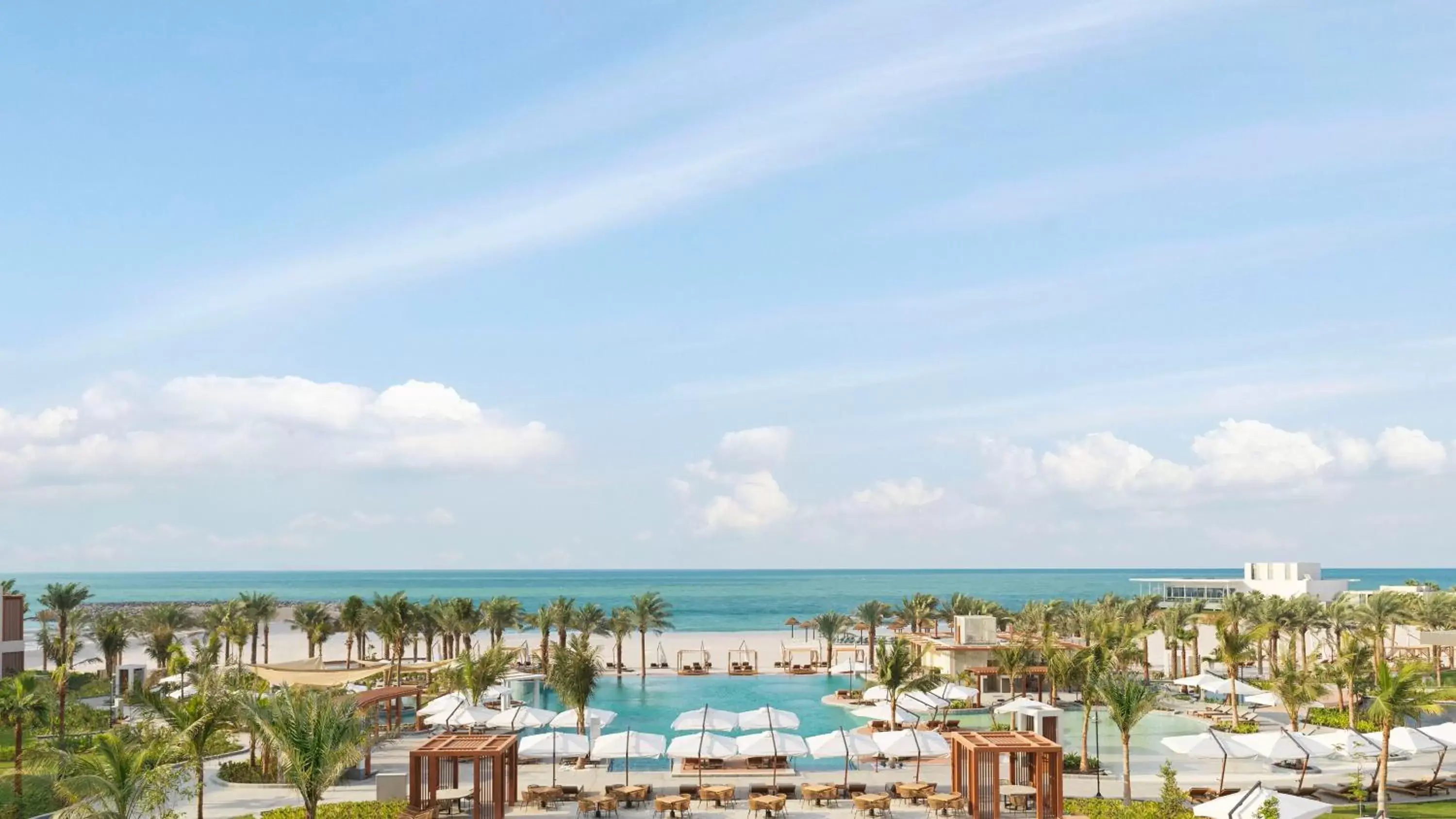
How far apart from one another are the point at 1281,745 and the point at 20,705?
32.7m

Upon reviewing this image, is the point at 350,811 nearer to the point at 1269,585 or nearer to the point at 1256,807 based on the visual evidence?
the point at 1256,807

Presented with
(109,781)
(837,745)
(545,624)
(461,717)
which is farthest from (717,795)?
(545,624)

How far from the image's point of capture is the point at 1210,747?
2997 centimetres

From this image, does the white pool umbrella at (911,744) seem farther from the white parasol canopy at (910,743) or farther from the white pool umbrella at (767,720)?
the white pool umbrella at (767,720)

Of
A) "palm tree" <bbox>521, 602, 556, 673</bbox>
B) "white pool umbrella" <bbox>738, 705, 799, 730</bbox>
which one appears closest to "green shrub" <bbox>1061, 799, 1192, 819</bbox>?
"white pool umbrella" <bbox>738, 705, 799, 730</bbox>

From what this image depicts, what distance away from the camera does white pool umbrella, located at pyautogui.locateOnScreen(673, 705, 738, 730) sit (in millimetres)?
33062

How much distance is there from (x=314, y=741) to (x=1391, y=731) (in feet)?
90.0

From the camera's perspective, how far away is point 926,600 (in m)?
69.4

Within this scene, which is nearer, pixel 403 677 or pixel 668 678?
pixel 403 677

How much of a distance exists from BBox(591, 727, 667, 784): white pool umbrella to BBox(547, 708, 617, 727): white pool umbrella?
2487mm

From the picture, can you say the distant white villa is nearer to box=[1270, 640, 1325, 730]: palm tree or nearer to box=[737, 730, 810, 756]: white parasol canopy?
box=[1270, 640, 1325, 730]: palm tree

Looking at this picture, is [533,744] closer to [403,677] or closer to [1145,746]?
[1145,746]

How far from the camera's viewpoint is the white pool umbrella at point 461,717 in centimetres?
3650

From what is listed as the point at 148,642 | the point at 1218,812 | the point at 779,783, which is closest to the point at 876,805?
the point at 779,783
